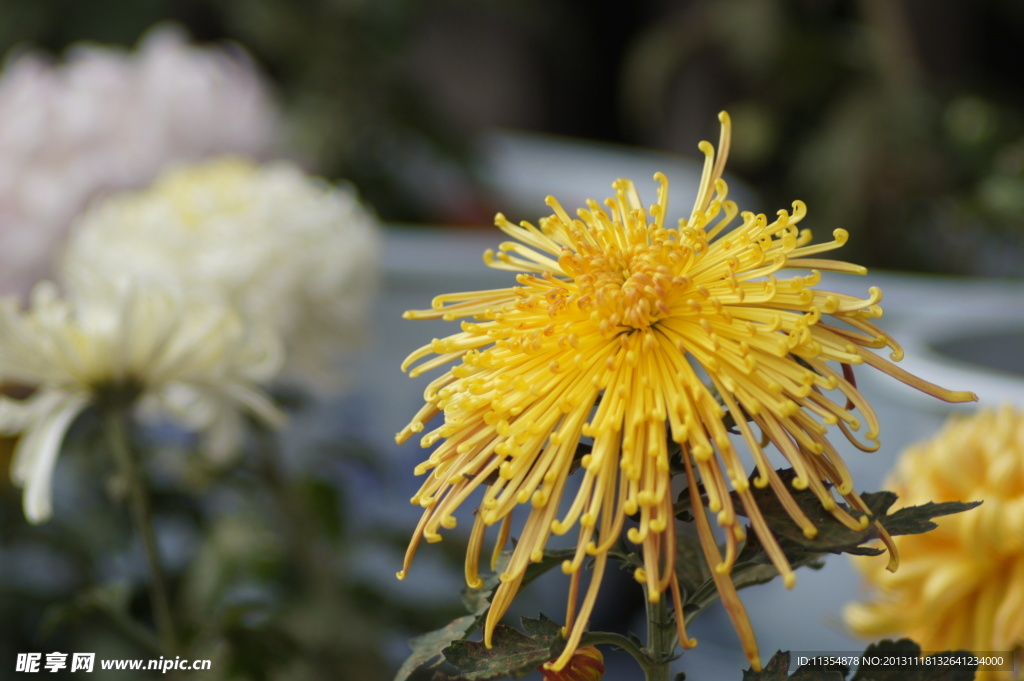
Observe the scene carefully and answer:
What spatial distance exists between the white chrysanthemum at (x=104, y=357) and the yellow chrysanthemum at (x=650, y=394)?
22 centimetres

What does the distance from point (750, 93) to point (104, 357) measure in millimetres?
1553

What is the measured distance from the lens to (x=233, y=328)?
0.46 metres

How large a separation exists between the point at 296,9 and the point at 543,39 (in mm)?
670

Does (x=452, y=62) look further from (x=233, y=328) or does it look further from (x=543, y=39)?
(x=233, y=328)

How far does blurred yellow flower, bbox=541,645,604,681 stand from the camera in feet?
0.83

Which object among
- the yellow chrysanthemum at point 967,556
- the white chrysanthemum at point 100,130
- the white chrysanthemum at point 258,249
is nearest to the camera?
the yellow chrysanthemum at point 967,556

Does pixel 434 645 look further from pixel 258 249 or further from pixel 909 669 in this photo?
pixel 258 249

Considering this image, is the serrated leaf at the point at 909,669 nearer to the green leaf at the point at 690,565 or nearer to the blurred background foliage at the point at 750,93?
the green leaf at the point at 690,565

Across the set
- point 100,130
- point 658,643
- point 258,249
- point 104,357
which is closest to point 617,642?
point 658,643

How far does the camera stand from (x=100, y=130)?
821 mm

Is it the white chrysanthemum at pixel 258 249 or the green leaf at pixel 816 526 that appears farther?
the white chrysanthemum at pixel 258 249

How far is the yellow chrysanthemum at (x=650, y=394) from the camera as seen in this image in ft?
0.72

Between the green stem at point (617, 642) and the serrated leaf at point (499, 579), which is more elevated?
the serrated leaf at point (499, 579)

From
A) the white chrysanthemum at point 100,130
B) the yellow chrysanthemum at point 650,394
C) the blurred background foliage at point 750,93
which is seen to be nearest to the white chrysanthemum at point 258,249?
the white chrysanthemum at point 100,130
